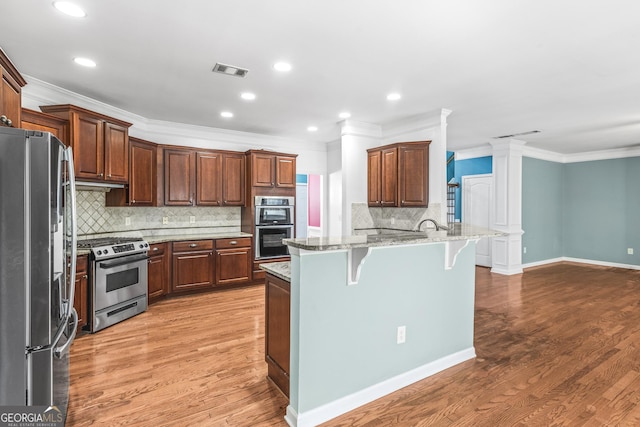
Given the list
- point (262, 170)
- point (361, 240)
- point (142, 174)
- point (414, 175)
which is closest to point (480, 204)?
point (414, 175)

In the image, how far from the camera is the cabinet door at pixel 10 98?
2.22m

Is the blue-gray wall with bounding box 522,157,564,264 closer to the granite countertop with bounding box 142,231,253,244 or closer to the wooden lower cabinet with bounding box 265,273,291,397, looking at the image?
the granite countertop with bounding box 142,231,253,244

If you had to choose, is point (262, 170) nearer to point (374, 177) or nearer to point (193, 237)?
point (193, 237)

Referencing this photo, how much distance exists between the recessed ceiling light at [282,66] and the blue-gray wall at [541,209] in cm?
600

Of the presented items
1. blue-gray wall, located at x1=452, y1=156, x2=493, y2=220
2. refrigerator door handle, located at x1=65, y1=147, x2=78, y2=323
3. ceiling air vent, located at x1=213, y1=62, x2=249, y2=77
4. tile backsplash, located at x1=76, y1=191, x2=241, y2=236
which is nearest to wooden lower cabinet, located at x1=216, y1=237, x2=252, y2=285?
tile backsplash, located at x1=76, y1=191, x2=241, y2=236

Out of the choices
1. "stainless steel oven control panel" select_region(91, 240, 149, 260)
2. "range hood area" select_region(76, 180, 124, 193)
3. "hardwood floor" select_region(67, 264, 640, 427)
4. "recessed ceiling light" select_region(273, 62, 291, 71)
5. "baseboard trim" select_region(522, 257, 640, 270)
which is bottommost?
"hardwood floor" select_region(67, 264, 640, 427)

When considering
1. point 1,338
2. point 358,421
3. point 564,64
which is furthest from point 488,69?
point 1,338

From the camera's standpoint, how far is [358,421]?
6.90ft

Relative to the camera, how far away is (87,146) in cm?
365

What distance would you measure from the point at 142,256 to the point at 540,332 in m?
4.62

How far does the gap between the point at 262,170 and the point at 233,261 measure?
1542 mm

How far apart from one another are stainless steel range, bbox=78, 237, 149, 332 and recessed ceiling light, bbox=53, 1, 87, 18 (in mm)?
2235

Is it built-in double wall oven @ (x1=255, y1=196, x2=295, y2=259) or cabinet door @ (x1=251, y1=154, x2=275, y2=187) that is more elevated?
cabinet door @ (x1=251, y1=154, x2=275, y2=187)

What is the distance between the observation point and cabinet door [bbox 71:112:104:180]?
3510 mm
